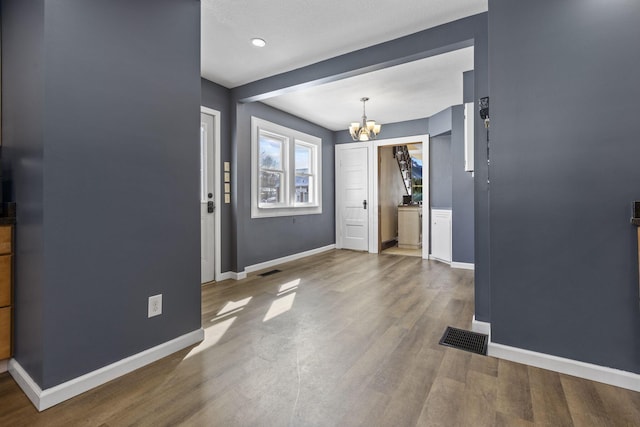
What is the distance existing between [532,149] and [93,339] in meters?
2.82

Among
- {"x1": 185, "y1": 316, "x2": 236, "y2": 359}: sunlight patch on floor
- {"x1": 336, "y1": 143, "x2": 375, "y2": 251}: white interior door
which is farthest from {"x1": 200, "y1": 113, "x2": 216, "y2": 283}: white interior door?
{"x1": 336, "y1": 143, "x2": 375, "y2": 251}: white interior door

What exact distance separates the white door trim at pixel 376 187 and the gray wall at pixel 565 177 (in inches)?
143

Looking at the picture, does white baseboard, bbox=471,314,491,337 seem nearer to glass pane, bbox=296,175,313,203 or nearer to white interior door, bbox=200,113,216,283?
white interior door, bbox=200,113,216,283

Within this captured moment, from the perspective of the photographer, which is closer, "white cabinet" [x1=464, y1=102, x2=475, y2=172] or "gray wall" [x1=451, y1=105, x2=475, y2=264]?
"white cabinet" [x1=464, y1=102, x2=475, y2=172]

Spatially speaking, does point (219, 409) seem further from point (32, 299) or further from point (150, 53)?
point (150, 53)

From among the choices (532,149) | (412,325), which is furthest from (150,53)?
(412,325)

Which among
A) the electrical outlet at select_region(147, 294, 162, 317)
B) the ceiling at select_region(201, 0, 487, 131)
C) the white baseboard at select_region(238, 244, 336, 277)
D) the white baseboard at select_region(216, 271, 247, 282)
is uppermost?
the ceiling at select_region(201, 0, 487, 131)

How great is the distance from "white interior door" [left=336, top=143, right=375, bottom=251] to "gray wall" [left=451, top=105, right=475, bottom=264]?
1.83 meters

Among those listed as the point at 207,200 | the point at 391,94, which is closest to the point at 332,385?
the point at 207,200

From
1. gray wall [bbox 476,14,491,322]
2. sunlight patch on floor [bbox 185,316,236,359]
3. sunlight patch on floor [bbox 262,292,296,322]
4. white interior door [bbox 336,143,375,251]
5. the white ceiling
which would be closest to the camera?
sunlight patch on floor [bbox 185,316,236,359]

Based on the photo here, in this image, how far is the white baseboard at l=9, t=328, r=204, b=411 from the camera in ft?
5.08

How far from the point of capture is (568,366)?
1.83 m

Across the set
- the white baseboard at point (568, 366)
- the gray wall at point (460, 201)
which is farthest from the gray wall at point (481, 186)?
the gray wall at point (460, 201)

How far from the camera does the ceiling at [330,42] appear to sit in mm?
2443
